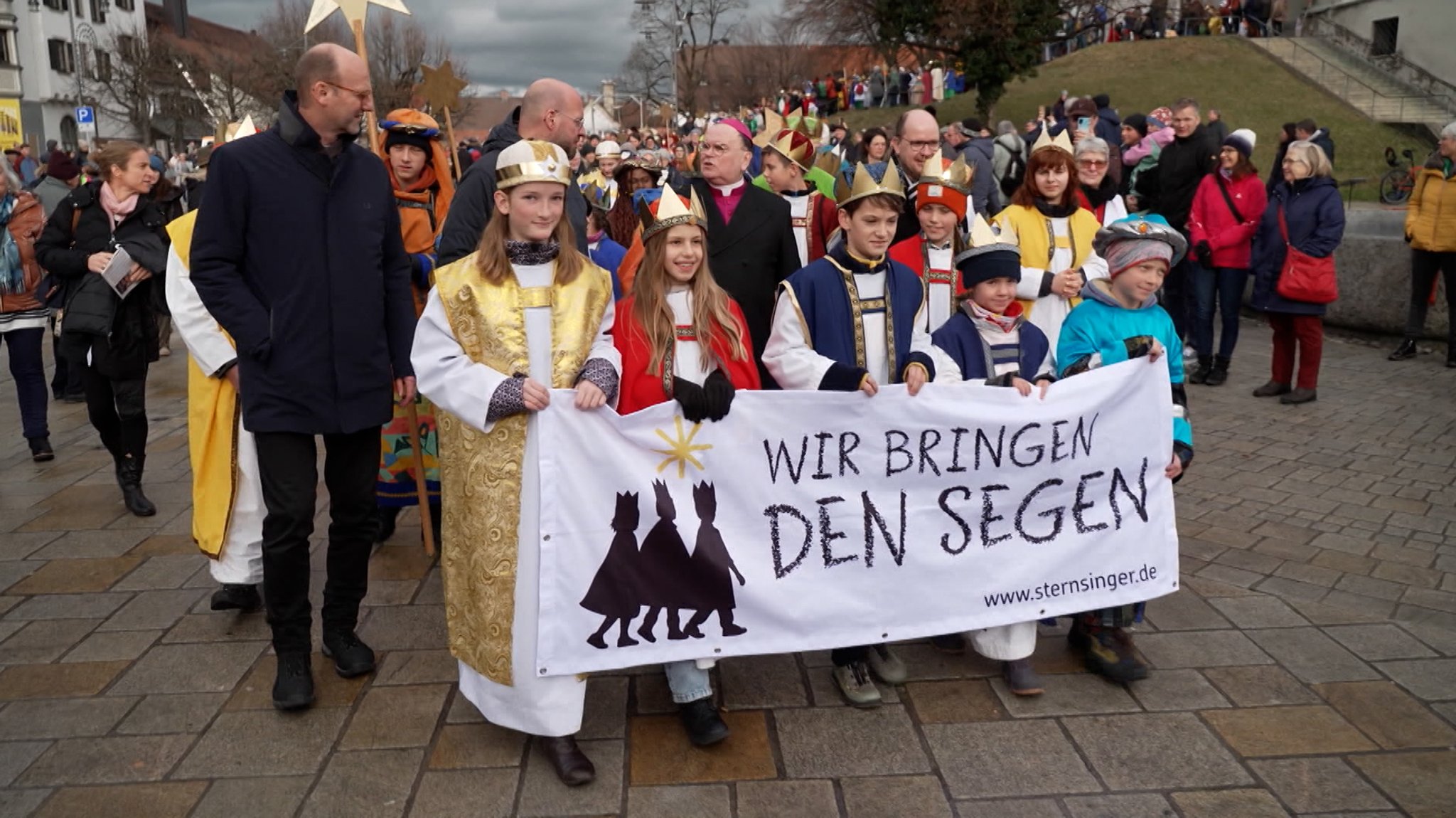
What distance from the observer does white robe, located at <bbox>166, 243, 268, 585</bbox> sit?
4562 mm

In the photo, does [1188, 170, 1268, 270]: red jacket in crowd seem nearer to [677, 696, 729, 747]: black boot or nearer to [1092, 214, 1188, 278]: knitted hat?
[1092, 214, 1188, 278]: knitted hat

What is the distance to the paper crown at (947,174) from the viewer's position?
199 inches

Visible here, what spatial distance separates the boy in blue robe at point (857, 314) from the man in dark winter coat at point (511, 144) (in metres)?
0.91

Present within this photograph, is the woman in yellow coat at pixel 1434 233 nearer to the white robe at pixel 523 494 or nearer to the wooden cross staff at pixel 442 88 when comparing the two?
the wooden cross staff at pixel 442 88

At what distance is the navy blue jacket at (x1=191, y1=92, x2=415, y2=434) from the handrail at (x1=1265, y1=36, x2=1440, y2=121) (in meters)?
34.3

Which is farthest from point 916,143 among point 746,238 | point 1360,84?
point 1360,84

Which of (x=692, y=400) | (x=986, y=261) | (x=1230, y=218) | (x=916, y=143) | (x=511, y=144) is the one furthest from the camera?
(x=1230, y=218)

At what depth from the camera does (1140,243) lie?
414 cm

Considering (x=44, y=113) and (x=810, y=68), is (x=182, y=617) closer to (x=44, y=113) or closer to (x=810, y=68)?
(x=44, y=113)

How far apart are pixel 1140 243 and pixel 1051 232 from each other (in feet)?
4.71

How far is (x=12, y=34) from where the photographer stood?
173 ft

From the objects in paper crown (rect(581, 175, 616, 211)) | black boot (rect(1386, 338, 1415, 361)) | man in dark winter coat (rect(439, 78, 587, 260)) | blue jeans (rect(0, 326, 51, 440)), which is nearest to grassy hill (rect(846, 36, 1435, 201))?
black boot (rect(1386, 338, 1415, 361))

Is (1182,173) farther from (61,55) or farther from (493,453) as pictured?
(61,55)

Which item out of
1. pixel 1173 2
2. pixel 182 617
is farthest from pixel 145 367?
pixel 1173 2
